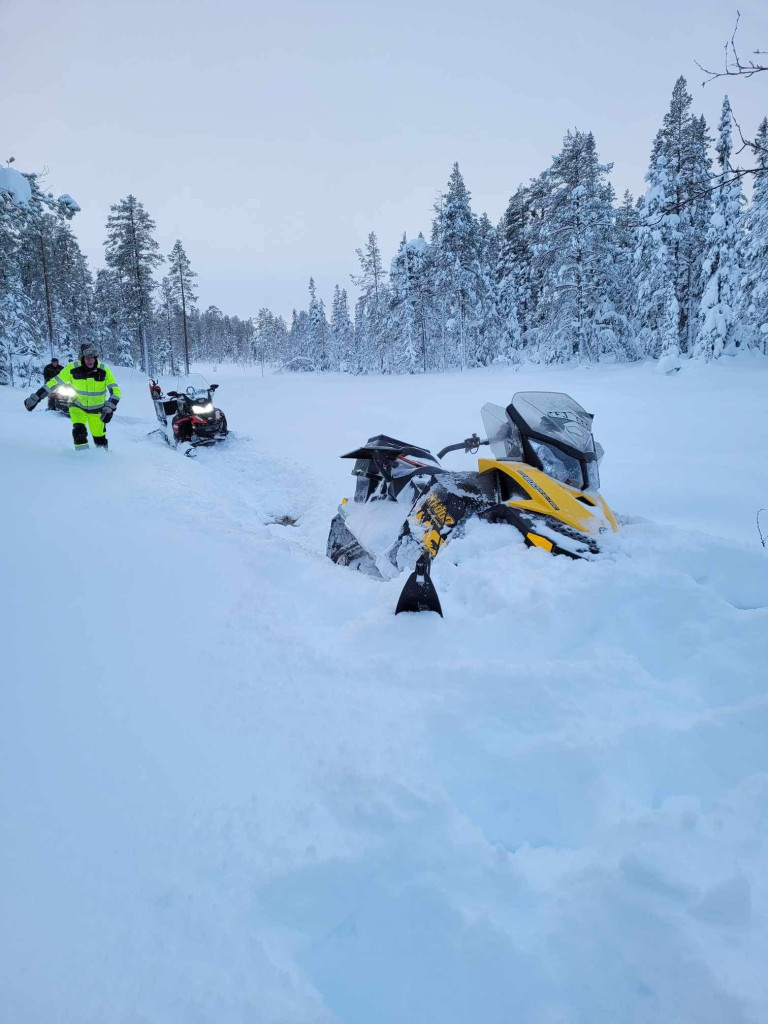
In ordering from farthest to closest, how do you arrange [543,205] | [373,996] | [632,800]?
[543,205] < [632,800] < [373,996]

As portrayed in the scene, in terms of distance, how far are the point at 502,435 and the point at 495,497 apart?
2.47 ft

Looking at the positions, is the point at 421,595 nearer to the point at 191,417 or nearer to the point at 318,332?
the point at 191,417

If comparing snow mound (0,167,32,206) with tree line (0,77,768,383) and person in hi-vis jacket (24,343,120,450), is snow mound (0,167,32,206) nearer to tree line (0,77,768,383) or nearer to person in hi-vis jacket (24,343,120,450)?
tree line (0,77,768,383)

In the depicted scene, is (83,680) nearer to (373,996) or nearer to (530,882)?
(373,996)

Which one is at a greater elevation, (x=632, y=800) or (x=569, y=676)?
(x=569, y=676)

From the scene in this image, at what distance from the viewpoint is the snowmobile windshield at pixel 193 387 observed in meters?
13.1

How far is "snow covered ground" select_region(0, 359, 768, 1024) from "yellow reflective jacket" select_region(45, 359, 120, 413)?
17.8 feet

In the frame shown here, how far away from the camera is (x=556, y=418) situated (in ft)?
13.9

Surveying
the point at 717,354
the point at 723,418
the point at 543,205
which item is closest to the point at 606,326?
the point at 717,354

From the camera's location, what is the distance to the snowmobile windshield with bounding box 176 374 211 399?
43.0 feet

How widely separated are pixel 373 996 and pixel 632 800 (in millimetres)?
1057

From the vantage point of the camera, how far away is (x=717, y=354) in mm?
23047

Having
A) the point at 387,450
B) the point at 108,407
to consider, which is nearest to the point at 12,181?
the point at 108,407

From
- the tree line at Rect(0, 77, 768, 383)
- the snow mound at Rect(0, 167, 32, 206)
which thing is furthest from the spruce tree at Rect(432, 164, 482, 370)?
A: the snow mound at Rect(0, 167, 32, 206)
